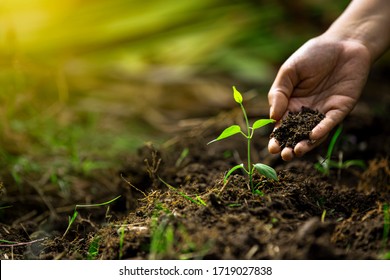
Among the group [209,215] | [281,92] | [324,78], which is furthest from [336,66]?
[209,215]

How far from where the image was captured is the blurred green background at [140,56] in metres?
3.42

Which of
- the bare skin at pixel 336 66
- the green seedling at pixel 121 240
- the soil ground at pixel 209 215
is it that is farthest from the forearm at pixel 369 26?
the green seedling at pixel 121 240

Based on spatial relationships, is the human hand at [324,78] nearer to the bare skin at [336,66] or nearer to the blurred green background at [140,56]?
the bare skin at [336,66]

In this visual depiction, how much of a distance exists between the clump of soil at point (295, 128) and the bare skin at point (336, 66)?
60 millimetres

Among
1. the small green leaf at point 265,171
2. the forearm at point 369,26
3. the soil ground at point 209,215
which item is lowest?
the soil ground at point 209,215

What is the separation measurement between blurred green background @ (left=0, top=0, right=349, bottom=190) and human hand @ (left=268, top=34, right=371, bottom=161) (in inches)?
35.9

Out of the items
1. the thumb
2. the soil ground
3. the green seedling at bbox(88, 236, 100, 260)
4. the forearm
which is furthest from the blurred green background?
the green seedling at bbox(88, 236, 100, 260)

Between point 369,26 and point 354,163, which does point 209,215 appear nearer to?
point 354,163

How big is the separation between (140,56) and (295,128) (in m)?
2.69

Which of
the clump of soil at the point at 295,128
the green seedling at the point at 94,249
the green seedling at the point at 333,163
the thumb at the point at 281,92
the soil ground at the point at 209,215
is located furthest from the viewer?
the green seedling at the point at 333,163

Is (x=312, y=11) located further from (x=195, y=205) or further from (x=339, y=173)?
(x=195, y=205)

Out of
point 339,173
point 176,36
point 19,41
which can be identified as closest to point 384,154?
point 339,173
